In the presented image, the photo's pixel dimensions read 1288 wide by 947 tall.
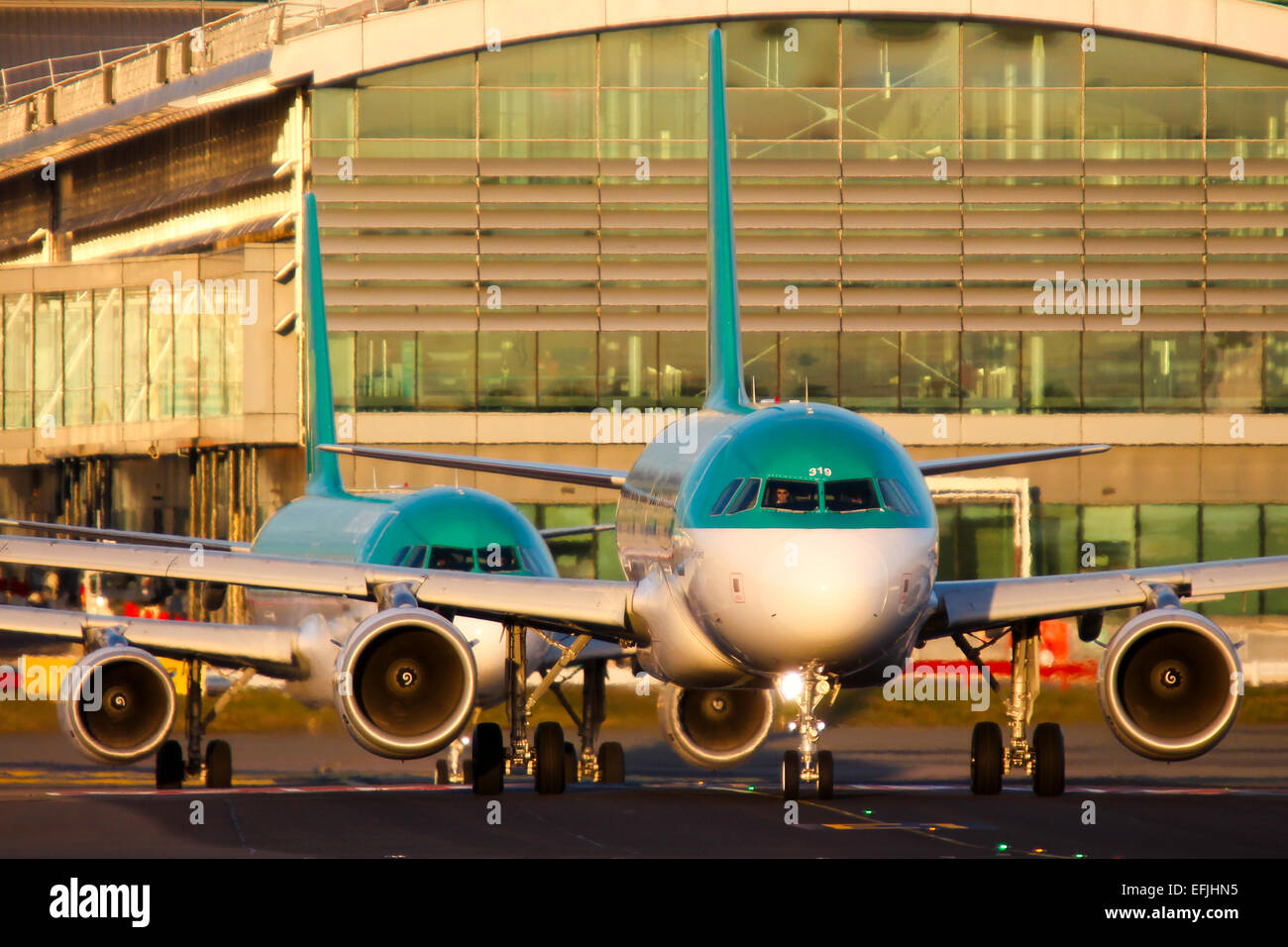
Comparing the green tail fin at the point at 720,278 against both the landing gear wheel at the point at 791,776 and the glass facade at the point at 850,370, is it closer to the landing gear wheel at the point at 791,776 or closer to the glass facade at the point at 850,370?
the landing gear wheel at the point at 791,776

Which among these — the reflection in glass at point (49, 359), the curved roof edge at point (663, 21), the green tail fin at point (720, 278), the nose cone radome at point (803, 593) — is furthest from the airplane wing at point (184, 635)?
the reflection in glass at point (49, 359)

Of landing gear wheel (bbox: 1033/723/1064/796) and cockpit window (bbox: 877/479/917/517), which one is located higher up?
cockpit window (bbox: 877/479/917/517)

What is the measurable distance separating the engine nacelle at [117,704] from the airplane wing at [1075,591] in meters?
9.38

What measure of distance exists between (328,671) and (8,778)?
16.1 ft

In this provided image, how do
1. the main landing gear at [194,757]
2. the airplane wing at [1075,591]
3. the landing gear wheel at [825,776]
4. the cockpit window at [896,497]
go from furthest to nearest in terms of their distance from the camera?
the main landing gear at [194,757] → the airplane wing at [1075,591] → the landing gear wheel at [825,776] → the cockpit window at [896,497]

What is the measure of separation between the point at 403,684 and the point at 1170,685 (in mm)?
7672

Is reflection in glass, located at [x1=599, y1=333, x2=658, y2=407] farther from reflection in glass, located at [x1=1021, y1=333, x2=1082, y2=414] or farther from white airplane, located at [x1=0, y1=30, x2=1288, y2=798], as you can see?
white airplane, located at [x1=0, y1=30, x2=1288, y2=798]

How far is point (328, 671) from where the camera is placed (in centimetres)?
2530

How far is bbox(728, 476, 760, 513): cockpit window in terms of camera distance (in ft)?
60.9

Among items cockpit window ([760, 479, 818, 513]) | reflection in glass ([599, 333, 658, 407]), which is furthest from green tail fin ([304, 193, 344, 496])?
cockpit window ([760, 479, 818, 513])

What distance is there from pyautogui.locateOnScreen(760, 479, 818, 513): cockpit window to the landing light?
166 centimetres

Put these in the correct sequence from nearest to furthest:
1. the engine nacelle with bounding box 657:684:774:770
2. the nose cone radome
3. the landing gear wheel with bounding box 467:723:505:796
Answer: the nose cone radome
the landing gear wheel with bounding box 467:723:505:796
the engine nacelle with bounding box 657:684:774:770

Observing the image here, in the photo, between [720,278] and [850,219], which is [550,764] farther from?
[850,219]

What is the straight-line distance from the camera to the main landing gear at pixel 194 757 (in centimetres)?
2495
